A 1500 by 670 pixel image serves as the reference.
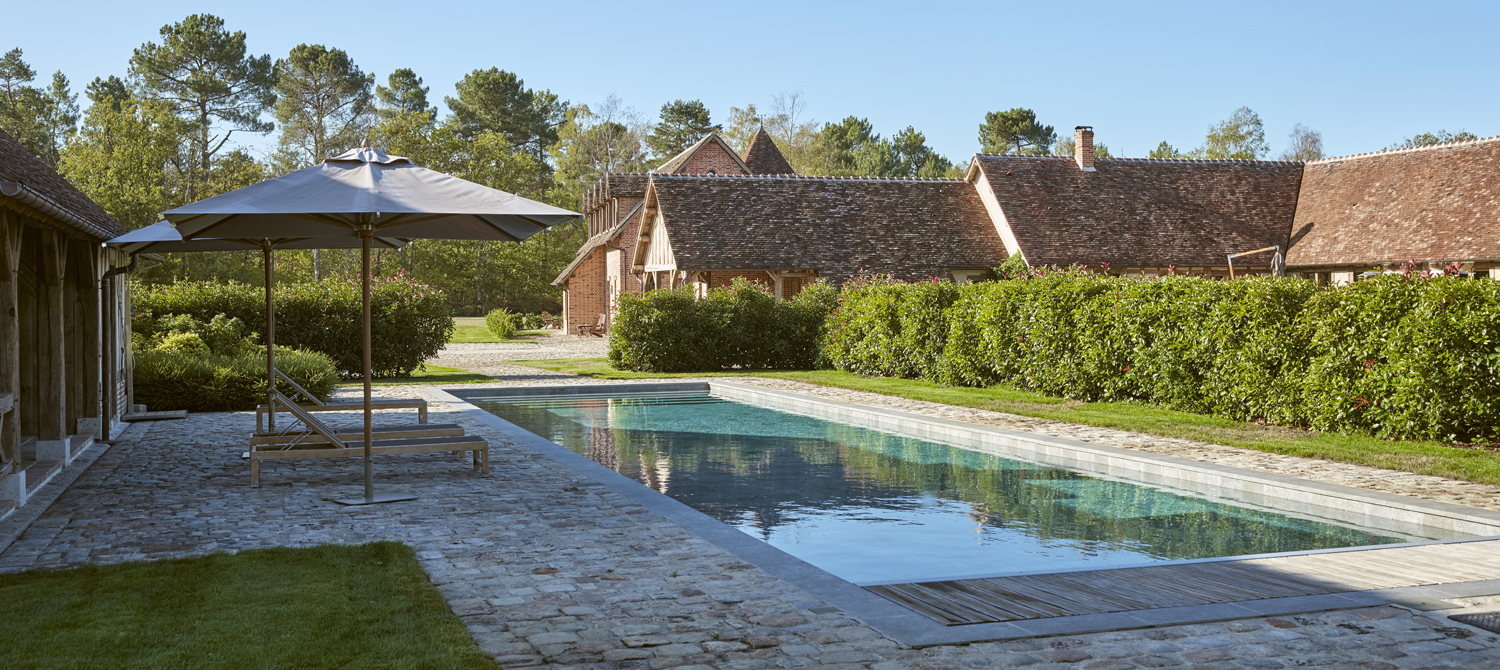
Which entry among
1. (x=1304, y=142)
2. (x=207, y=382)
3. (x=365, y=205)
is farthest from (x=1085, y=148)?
(x=1304, y=142)

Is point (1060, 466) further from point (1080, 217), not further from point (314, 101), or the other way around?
point (314, 101)

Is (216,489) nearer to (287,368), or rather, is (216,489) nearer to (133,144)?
(287,368)

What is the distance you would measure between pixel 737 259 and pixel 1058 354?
50.0 feet

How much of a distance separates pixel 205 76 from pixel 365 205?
54.3 meters

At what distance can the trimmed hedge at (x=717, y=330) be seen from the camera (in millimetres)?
22578

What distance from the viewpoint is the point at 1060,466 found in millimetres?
10656

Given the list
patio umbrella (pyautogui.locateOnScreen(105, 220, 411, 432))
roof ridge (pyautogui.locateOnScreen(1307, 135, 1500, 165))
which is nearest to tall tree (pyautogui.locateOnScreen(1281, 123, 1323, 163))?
roof ridge (pyautogui.locateOnScreen(1307, 135, 1500, 165))

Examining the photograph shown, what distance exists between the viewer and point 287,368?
1577 centimetres

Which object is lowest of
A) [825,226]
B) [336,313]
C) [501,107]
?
[336,313]

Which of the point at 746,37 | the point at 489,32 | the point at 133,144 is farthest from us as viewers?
the point at 133,144

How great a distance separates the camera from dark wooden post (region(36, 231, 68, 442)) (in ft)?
31.1

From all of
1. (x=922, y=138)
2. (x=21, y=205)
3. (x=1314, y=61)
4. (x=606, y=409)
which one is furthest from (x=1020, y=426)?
(x=922, y=138)

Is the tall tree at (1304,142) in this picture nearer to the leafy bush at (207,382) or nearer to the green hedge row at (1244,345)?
the green hedge row at (1244,345)

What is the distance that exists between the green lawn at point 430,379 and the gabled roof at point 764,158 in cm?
2422
